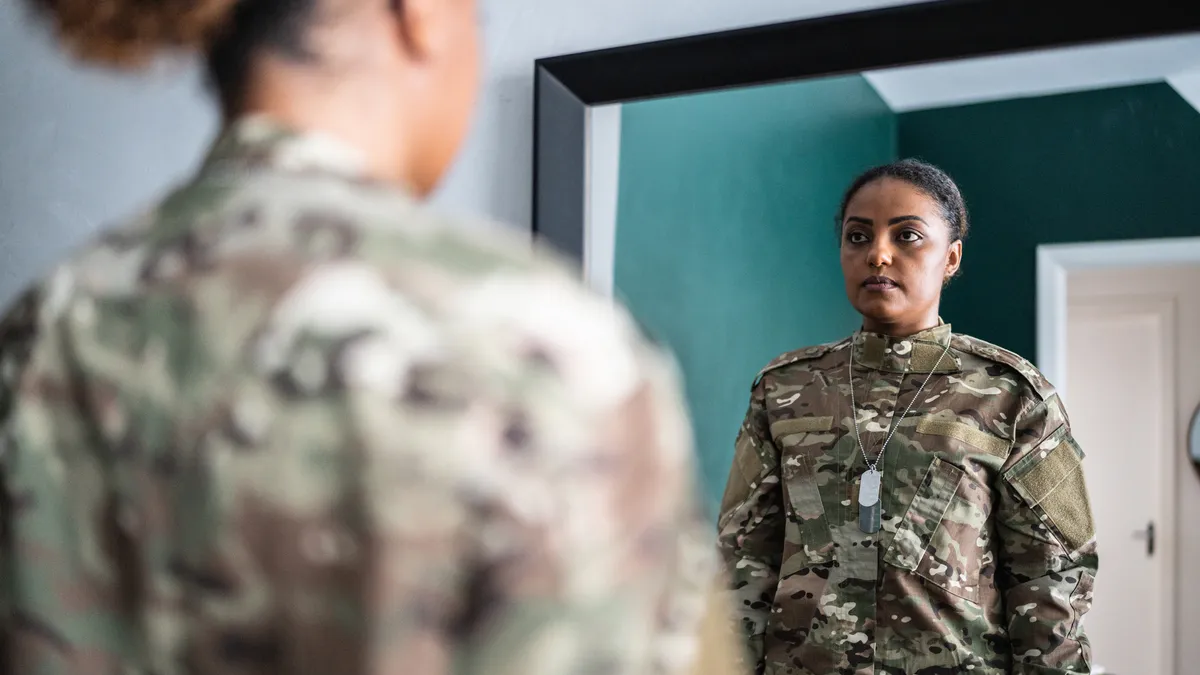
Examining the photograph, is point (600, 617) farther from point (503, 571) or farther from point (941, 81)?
point (941, 81)

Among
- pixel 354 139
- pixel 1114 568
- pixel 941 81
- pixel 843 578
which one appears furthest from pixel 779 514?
pixel 354 139

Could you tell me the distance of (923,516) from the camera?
1.01m

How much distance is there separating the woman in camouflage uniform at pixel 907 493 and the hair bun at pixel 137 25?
2.48 ft

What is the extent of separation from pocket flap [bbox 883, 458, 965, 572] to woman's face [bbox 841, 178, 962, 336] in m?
0.15

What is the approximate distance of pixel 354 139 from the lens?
0.37 meters

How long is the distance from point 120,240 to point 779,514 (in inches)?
33.6

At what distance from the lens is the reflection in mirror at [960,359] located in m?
0.97

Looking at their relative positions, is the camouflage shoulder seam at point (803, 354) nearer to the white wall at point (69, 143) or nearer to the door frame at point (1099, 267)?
the door frame at point (1099, 267)

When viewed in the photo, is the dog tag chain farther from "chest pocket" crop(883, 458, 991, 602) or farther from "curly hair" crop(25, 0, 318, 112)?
"curly hair" crop(25, 0, 318, 112)

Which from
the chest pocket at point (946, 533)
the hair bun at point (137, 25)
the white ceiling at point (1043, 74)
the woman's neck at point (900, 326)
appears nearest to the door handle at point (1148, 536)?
the chest pocket at point (946, 533)

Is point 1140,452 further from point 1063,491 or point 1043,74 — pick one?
point 1043,74

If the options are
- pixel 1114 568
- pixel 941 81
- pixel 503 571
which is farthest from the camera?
pixel 941 81

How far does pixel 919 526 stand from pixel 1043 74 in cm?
44

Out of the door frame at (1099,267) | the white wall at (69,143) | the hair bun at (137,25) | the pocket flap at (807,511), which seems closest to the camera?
the hair bun at (137,25)
